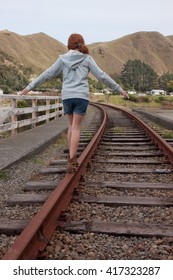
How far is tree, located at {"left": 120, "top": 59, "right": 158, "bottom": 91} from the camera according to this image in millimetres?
169125

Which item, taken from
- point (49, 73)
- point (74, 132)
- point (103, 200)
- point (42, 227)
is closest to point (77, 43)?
point (49, 73)

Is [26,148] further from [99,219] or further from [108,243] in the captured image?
[108,243]

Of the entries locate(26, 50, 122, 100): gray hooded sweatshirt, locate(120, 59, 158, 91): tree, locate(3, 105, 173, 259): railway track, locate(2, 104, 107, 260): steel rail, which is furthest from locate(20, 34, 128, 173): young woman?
locate(120, 59, 158, 91): tree

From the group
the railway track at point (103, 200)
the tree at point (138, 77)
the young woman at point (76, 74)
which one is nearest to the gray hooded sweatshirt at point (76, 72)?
the young woman at point (76, 74)

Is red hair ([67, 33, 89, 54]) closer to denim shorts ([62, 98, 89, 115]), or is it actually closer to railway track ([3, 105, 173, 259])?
denim shorts ([62, 98, 89, 115])

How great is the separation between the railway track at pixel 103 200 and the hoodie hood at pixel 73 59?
135cm

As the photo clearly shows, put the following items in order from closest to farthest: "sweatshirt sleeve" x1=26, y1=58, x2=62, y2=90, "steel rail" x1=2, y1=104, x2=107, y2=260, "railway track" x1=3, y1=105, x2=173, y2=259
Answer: "steel rail" x1=2, y1=104, x2=107, y2=260 → "railway track" x1=3, y1=105, x2=173, y2=259 → "sweatshirt sleeve" x1=26, y1=58, x2=62, y2=90

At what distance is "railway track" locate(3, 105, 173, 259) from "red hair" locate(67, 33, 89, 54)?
1.55 meters

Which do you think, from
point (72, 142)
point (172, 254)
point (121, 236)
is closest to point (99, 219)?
point (121, 236)

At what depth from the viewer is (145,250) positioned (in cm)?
301

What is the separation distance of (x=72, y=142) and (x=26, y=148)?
2584mm

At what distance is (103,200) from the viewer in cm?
416

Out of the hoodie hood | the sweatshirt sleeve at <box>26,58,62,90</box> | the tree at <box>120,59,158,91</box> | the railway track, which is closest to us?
the railway track

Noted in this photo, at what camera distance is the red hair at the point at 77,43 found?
16.4 feet
